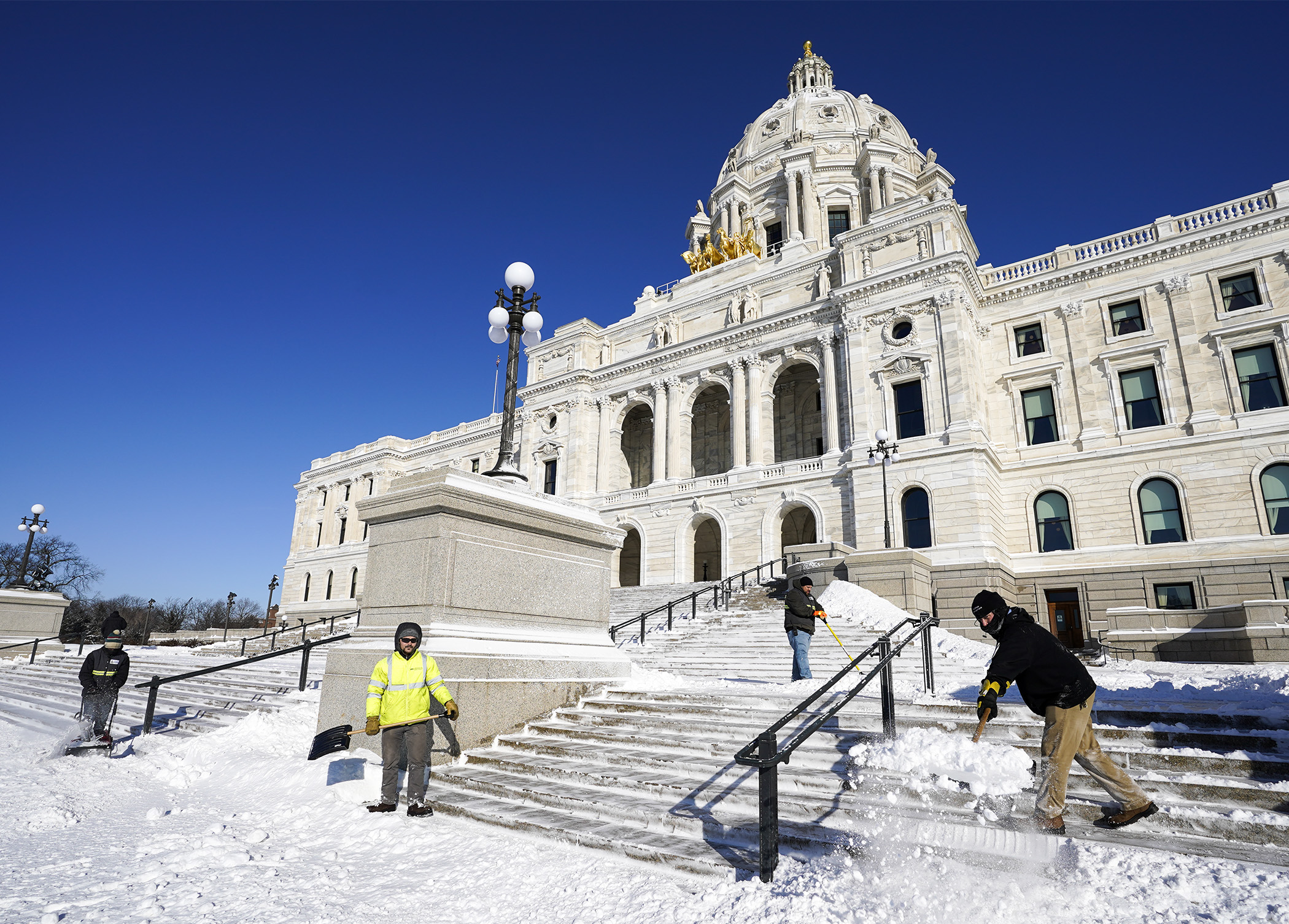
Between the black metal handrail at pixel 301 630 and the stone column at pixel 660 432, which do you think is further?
the stone column at pixel 660 432

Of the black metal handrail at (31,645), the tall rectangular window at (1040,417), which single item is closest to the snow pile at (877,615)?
the tall rectangular window at (1040,417)

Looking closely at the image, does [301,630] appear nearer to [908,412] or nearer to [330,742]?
[908,412]

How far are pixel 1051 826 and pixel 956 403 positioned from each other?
2289cm

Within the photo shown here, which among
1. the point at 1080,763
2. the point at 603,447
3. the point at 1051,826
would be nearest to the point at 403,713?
the point at 1051,826

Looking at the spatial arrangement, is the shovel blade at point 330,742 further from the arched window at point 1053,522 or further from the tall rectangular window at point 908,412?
the arched window at point 1053,522

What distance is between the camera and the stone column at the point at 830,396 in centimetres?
2894

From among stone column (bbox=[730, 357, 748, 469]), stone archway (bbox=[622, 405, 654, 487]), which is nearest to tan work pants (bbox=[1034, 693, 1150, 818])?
stone column (bbox=[730, 357, 748, 469])

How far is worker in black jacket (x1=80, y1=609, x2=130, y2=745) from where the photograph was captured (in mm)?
9547

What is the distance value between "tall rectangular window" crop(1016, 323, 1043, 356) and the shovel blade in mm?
28064

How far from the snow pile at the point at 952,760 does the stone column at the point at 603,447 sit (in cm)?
2988

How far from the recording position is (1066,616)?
2486 centimetres

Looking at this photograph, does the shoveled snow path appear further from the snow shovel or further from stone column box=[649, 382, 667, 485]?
stone column box=[649, 382, 667, 485]

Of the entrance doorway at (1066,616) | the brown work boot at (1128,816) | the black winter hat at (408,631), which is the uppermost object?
the entrance doorway at (1066,616)

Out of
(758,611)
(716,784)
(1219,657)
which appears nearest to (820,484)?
(758,611)
